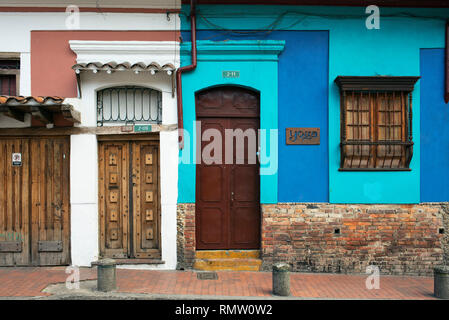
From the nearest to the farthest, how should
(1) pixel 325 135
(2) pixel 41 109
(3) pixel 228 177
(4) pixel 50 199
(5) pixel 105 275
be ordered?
(5) pixel 105 275
(2) pixel 41 109
(4) pixel 50 199
(1) pixel 325 135
(3) pixel 228 177

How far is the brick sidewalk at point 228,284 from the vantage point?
6078 millimetres

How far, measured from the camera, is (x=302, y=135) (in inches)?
296

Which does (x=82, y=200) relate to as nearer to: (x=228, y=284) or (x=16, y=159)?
(x=16, y=159)

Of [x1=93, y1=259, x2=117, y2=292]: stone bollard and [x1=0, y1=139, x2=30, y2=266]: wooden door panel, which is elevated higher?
[x1=0, y1=139, x2=30, y2=266]: wooden door panel

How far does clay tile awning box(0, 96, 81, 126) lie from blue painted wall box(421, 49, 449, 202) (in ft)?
23.2

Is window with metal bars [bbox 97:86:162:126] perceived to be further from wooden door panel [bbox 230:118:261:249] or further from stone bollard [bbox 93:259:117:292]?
stone bollard [bbox 93:259:117:292]

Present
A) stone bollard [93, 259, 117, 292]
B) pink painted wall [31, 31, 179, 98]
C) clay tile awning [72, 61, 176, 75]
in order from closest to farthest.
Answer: stone bollard [93, 259, 117, 292] → clay tile awning [72, 61, 176, 75] → pink painted wall [31, 31, 179, 98]

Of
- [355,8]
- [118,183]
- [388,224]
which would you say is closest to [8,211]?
[118,183]

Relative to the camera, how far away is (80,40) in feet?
24.3

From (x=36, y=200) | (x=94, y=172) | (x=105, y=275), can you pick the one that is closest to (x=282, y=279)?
(x=105, y=275)

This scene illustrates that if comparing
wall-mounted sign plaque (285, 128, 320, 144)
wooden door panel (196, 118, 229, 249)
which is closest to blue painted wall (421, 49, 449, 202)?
wall-mounted sign plaque (285, 128, 320, 144)

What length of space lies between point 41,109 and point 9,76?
1551mm

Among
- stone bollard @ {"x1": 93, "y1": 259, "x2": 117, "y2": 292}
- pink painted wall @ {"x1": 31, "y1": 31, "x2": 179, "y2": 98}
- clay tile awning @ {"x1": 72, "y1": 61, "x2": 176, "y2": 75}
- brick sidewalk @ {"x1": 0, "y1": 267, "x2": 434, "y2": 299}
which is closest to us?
stone bollard @ {"x1": 93, "y1": 259, "x2": 117, "y2": 292}

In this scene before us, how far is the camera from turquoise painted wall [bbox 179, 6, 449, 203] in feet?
24.7
